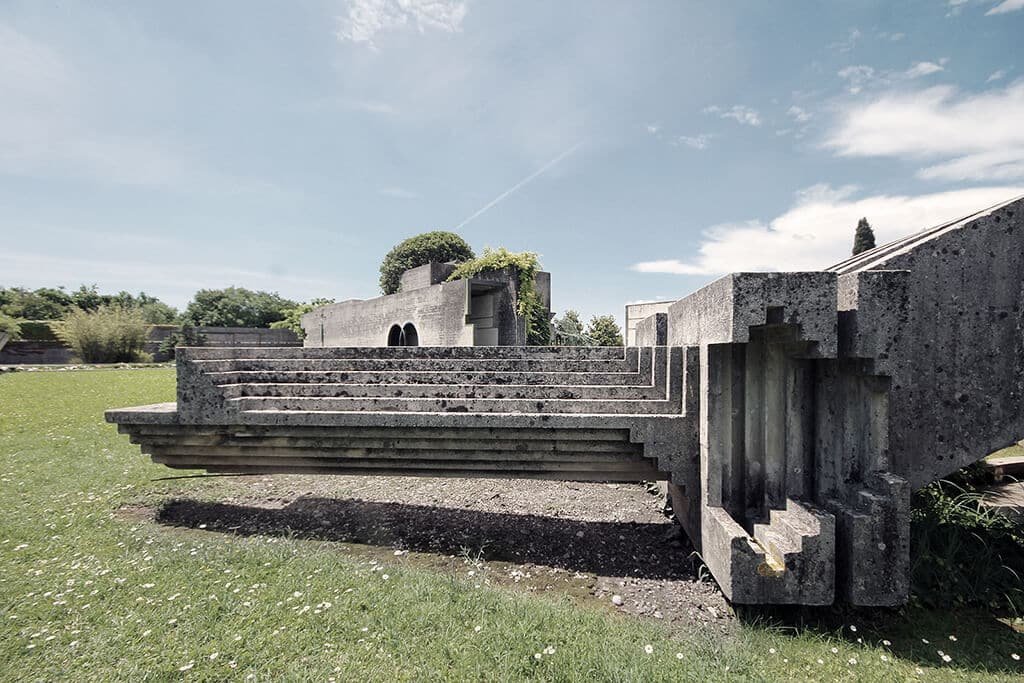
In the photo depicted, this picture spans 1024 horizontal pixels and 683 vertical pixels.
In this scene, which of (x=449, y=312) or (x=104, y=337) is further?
(x=104, y=337)

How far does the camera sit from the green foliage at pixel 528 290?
1365cm

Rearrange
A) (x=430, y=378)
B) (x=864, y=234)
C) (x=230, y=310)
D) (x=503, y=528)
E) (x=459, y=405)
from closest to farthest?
(x=459, y=405)
(x=503, y=528)
(x=430, y=378)
(x=864, y=234)
(x=230, y=310)

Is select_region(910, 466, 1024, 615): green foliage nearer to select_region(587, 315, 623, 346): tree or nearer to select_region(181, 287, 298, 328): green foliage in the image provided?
select_region(587, 315, 623, 346): tree

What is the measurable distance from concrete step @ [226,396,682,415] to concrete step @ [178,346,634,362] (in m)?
0.78

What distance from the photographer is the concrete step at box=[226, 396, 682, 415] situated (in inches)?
169

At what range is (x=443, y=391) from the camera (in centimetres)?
488

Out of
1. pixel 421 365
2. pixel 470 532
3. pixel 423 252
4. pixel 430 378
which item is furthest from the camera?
pixel 423 252

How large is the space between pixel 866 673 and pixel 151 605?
474cm

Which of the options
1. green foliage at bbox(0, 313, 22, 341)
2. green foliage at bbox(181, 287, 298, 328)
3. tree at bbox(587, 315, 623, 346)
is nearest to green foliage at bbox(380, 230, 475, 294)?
tree at bbox(587, 315, 623, 346)

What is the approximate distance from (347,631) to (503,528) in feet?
7.40

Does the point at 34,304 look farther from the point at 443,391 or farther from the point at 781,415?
the point at 781,415

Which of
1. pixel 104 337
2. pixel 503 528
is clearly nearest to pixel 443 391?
pixel 503 528

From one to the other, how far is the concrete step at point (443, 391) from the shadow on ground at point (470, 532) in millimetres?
1485

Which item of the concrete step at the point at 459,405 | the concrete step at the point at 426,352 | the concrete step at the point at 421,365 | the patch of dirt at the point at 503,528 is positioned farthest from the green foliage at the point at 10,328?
the concrete step at the point at 459,405
